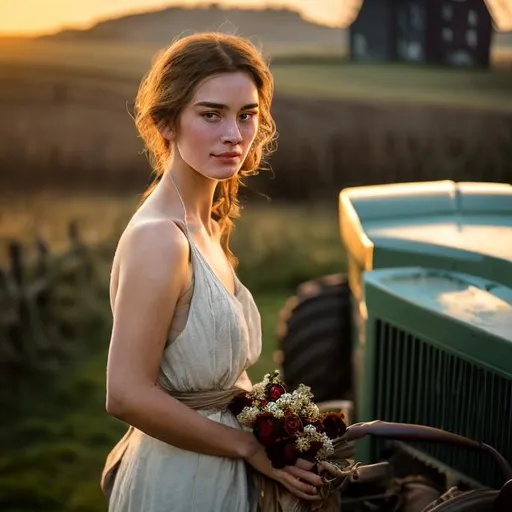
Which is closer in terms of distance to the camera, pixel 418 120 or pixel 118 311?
pixel 118 311

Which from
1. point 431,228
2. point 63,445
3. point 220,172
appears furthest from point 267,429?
point 63,445

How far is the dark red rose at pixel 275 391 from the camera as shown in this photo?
213cm

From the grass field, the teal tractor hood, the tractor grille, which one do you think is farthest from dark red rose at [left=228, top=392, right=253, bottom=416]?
the grass field

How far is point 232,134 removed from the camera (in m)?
2.11

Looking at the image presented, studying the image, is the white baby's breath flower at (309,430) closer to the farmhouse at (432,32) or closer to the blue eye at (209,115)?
the blue eye at (209,115)

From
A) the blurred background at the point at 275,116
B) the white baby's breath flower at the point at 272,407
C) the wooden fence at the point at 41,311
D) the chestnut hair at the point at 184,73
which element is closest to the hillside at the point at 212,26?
the blurred background at the point at 275,116

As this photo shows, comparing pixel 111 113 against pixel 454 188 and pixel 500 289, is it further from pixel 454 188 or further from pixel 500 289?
pixel 500 289

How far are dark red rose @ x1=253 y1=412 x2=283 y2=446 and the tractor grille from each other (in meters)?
0.75

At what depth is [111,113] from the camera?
848 cm

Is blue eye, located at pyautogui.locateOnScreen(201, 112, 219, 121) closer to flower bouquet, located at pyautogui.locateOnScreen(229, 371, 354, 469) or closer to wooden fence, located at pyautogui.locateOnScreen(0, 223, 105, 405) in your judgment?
flower bouquet, located at pyautogui.locateOnScreen(229, 371, 354, 469)

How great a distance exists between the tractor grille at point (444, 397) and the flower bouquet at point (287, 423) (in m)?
0.61

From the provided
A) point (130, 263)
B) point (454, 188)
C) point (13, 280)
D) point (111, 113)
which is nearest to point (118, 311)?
point (130, 263)

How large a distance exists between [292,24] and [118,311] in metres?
7.85

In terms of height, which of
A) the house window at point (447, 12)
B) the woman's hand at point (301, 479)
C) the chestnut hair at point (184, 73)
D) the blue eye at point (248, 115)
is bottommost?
the woman's hand at point (301, 479)
